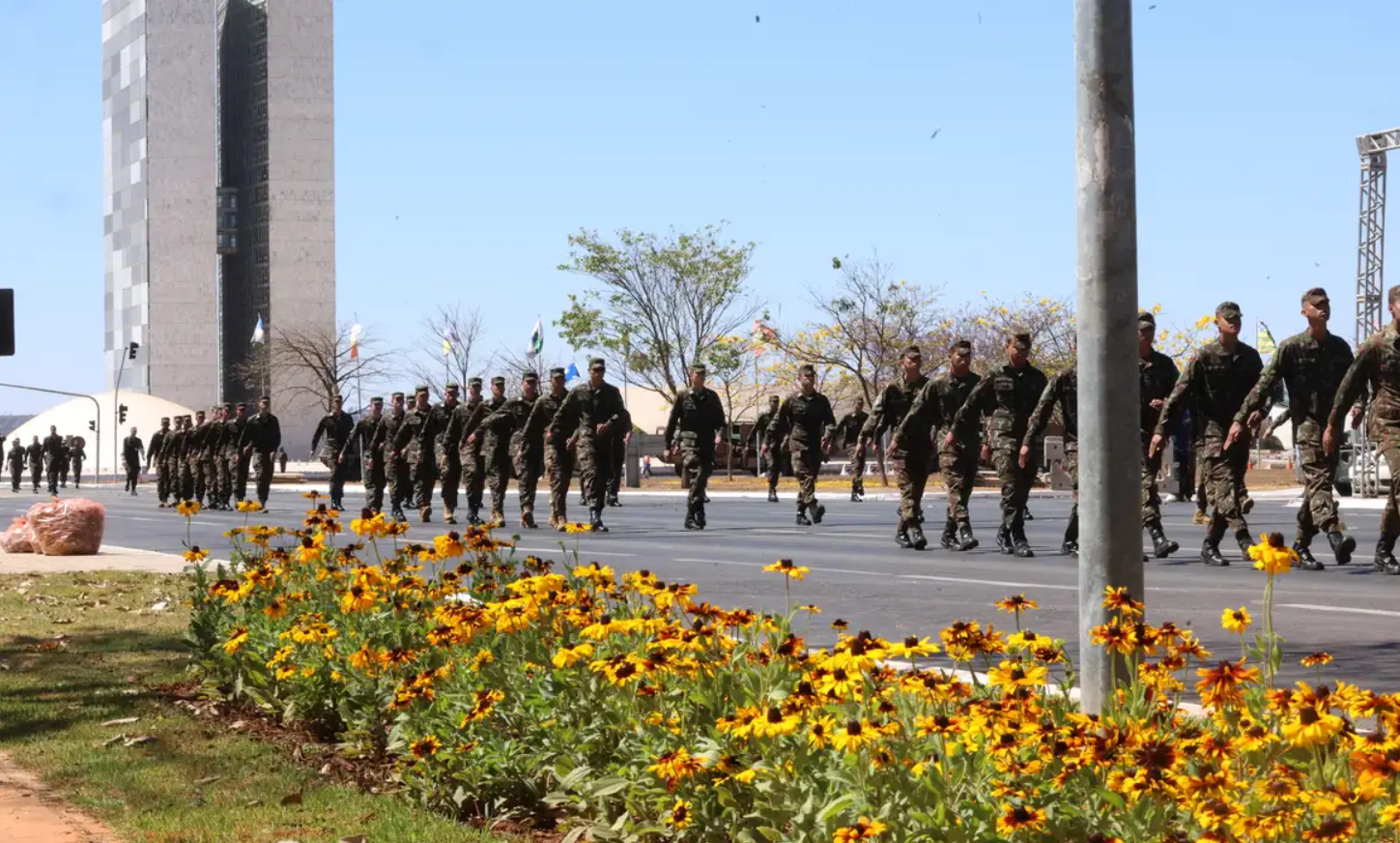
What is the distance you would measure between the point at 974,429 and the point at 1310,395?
13.6ft

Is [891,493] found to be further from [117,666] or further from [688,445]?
[117,666]

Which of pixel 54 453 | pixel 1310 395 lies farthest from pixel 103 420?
pixel 1310 395

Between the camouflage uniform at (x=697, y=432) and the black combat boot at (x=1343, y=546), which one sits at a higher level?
the camouflage uniform at (x=697, y=432)

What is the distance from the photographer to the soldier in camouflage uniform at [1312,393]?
14.3 meters

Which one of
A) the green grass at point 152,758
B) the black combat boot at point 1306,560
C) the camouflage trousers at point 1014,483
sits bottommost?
the green grass at point 152,758

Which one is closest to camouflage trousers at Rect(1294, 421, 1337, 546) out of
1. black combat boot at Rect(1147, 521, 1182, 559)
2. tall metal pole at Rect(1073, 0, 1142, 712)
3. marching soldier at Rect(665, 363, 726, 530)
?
black combat boot at Rect(1147, 521, 1182, 559)

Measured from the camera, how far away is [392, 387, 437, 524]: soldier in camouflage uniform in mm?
28250

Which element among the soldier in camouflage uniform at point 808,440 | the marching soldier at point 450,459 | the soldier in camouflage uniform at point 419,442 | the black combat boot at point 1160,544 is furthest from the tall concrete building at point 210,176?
the black combat boot at point 1160,544

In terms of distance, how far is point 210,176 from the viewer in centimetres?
14488

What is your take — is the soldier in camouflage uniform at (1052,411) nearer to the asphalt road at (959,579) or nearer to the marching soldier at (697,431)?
the asphalt road at (959,579)

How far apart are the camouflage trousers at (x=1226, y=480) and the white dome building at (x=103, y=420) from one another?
117762 mm

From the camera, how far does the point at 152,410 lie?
5468 inches

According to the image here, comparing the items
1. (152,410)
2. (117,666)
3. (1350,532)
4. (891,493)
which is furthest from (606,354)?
(152,410)

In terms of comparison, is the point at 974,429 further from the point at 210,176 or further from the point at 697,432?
the point at 210,176
